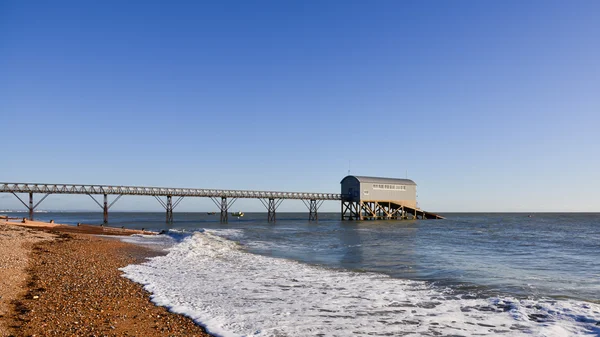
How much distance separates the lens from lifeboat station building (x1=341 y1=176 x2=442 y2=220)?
6556 centimetres

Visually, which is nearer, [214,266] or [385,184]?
[214,266]

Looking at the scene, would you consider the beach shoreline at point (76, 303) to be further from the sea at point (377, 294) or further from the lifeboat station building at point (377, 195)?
the lifeboat station building at point (377, 195)

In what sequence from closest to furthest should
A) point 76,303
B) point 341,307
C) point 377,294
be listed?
point 76,303, point 341,307, point 377,294

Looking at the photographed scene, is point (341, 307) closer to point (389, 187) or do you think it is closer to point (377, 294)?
point (377, 294)

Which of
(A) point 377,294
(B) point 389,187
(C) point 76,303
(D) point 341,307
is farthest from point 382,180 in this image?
(C) point 76,303

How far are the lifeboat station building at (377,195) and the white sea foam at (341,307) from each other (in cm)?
5132

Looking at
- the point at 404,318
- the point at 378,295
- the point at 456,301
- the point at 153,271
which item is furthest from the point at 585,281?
the point at 153,271

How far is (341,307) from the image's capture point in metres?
9.66

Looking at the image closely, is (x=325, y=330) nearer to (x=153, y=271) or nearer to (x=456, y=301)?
(x=456, y=301)

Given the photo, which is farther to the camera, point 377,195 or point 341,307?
point 377,195

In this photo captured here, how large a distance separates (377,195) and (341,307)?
58.3m

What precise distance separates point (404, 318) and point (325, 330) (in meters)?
2.11

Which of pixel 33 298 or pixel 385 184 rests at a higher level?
pixel 385 184

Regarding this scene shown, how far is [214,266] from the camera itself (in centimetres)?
1653
